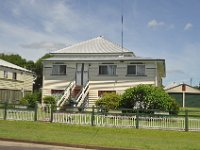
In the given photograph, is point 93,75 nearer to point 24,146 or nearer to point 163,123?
point 163,123

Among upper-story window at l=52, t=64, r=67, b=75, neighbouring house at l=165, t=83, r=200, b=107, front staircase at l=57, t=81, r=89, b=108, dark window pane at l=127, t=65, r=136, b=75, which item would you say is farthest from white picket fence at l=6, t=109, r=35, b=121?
neighbouring house at l=165, t=83, r=200, b=107

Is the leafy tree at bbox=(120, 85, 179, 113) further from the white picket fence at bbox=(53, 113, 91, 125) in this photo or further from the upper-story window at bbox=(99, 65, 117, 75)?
the upper-story window at bbox=(99, 65, 117, 75)

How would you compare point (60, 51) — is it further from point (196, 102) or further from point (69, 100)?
point (196, 102)

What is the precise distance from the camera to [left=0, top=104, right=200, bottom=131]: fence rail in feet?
74.7

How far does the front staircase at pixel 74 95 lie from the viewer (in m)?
34.7

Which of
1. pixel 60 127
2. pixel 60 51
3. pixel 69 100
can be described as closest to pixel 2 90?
pixel 60 51

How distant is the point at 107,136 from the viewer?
784 inches

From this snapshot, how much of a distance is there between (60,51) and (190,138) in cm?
2545

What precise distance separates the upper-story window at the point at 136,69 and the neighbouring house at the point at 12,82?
14.9m

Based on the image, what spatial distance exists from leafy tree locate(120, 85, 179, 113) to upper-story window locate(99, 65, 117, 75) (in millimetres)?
8926

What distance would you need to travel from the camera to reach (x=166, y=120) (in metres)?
23.0

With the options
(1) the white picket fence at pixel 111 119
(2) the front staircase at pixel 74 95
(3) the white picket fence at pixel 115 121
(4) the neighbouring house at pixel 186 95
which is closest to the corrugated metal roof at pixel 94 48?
(2) the front staircase at pixel 74 95

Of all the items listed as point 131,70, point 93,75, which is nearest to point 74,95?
point 93,75

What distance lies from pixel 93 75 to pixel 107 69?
4.85 ft
